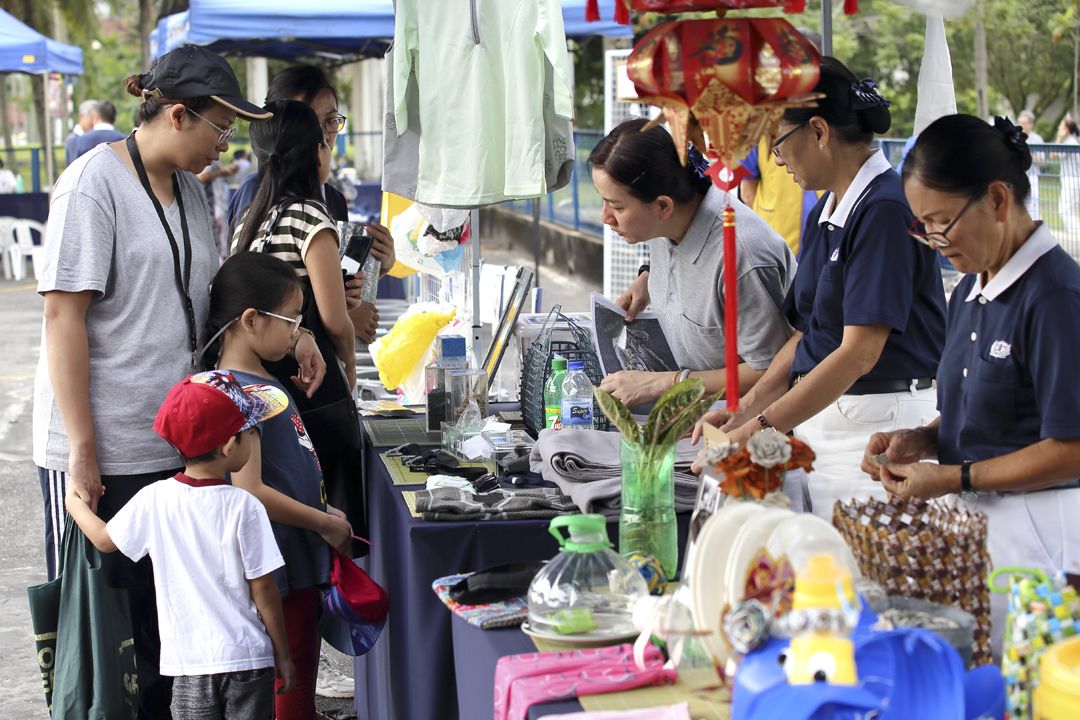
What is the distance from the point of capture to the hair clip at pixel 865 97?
267 centimetres

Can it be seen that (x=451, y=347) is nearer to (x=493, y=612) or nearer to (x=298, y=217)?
(x=298, y=217)

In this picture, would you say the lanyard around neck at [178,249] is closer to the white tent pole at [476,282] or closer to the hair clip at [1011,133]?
the white tent pole at [476,282]

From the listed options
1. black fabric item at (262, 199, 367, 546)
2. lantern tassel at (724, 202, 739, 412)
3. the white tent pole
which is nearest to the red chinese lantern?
lantern tassel at (724, 202, 739, 412)

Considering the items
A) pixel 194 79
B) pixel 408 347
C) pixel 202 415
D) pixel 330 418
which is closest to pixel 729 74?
pixel 202 415

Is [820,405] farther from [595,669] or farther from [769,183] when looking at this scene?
[769,183]

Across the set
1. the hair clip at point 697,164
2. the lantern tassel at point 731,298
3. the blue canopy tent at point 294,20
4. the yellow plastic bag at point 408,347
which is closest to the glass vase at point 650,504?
the lantern tassel at point 731,298

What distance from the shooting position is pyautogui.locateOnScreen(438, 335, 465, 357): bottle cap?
151 inches

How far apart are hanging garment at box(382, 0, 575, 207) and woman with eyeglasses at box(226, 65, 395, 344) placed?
1.26ft

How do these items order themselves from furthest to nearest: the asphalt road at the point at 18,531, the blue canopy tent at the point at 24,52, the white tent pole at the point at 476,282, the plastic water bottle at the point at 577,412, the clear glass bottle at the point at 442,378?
the blue canopy tent at the point at 24,52 < the white tent pole at the point at 476,282 < the asphalt road at the point at 18,531 < the clear glass bottle at the point at 442,378 < the plastic water bottle at the point at 577,412

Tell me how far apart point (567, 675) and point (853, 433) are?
121 centimetres

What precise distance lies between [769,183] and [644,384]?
3249mm

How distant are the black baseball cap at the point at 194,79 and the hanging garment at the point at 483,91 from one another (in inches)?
38.2

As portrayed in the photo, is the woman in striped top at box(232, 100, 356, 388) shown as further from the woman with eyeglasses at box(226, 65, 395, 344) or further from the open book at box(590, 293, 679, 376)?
the open book at box(590, 293, 679, 376)

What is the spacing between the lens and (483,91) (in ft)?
13.0
